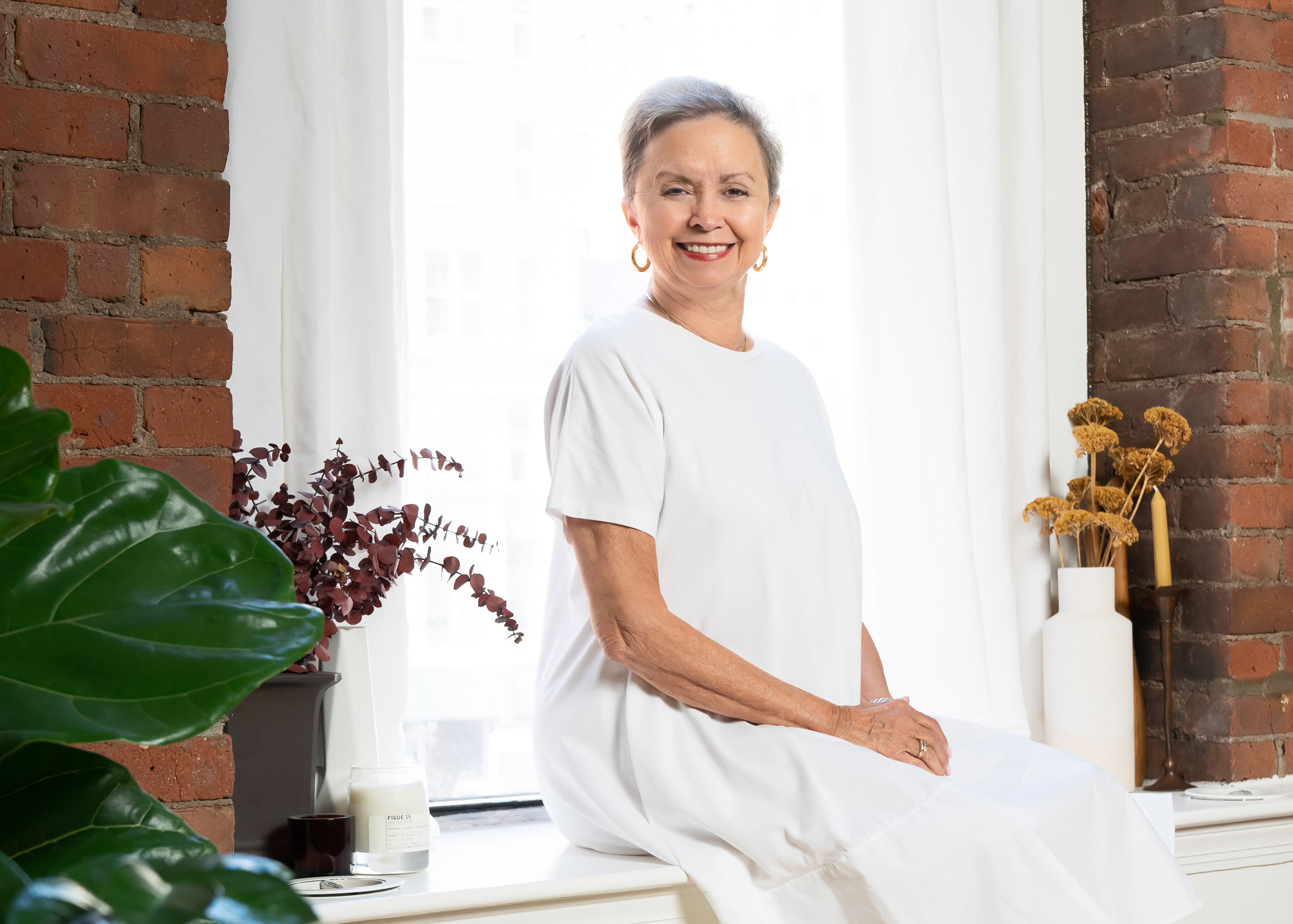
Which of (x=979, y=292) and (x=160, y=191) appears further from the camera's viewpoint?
(x=979, y=292)

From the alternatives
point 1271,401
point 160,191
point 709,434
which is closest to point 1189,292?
point 1271,401

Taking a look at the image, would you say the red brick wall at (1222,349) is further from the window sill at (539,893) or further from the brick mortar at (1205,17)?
the window sill at (539,893)

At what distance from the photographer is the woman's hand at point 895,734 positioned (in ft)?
5.20

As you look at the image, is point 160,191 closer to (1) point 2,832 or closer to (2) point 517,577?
(2) point 517,577

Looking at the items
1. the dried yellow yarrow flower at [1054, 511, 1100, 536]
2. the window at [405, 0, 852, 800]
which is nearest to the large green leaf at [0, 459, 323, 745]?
the window at [405, 0, 852, 800]

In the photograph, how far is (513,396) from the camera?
7.12ft

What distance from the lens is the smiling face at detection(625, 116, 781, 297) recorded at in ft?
5.67

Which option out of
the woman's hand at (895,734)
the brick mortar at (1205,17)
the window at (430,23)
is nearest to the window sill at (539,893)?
the woman's hand at (895,734)

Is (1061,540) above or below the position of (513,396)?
below

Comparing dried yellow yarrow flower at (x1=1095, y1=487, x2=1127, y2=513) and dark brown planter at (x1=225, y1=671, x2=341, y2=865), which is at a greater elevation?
dried yellow yarrow flower at (x1=1095, y1=487, x2=1127, y2=513)

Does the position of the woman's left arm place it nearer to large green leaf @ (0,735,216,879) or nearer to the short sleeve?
the short sleeve

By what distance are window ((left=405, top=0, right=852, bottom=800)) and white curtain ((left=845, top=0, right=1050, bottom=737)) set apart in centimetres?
16

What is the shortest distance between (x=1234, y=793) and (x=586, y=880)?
1.20 m

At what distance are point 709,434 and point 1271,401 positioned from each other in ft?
3.98
